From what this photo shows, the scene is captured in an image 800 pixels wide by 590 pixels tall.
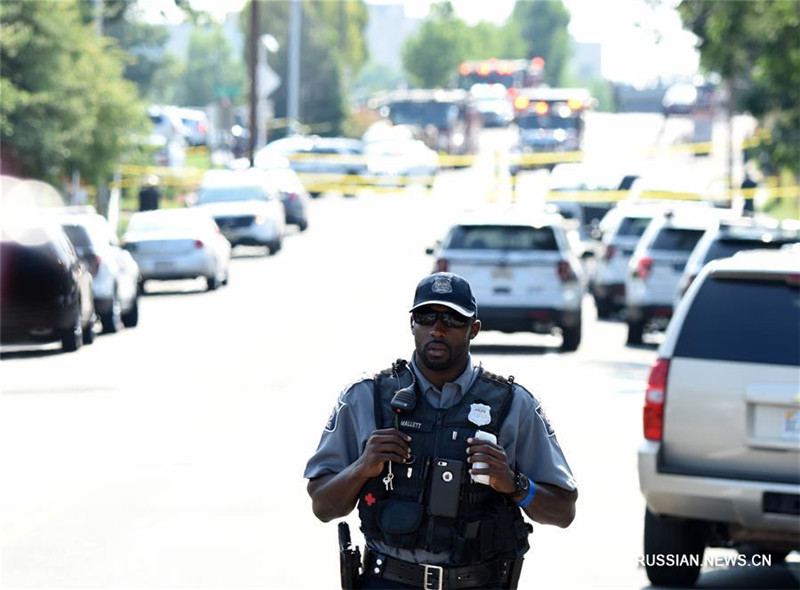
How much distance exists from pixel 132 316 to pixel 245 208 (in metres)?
15.4

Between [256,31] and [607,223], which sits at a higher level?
[256,31]

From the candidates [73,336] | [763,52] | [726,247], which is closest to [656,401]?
[726,247]

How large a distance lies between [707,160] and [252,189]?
1463 inches

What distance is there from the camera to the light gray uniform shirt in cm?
619

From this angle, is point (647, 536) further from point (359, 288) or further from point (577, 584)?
point (359, 288)

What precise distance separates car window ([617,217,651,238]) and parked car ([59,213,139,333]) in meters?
7.51

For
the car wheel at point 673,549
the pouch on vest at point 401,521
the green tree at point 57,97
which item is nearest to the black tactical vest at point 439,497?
the pouch on vest at point 401,521

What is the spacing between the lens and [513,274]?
2505 cm

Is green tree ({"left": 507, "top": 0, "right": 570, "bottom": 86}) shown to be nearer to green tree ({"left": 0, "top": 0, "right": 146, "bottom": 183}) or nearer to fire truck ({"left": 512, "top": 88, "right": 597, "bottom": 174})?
fire truck ({"left": 512, "top": 88, "right": 597, "bottom": 174})

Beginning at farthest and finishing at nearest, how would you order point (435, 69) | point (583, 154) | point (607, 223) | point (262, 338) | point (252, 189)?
1. point (435, 69)
2. point (583, 154)
3. point (252, 189)
4. point (607, 223)
5. point (262, 338)

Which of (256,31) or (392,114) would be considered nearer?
(256,31)

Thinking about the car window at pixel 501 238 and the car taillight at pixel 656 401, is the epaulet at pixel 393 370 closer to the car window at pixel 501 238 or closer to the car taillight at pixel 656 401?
the car taillight at pixel 656 401

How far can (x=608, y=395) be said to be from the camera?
1988 centimetres

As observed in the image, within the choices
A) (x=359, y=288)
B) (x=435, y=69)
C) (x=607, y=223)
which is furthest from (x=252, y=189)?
(x=435, y=69)
